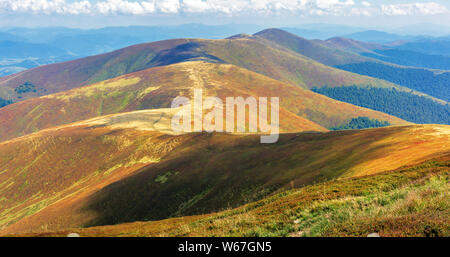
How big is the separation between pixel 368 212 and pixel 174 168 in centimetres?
4346

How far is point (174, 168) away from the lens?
51969 mm

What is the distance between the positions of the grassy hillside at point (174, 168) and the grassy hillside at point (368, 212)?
6679 mm

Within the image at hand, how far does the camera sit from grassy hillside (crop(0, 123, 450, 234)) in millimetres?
29766

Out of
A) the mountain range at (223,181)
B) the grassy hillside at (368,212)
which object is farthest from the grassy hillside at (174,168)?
the grassy hillside at (368,212)

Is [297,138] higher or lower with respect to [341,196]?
lower

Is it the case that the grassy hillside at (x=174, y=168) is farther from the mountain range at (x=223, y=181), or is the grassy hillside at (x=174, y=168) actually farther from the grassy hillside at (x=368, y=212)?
the grassy hillside at (x=368, y=212)

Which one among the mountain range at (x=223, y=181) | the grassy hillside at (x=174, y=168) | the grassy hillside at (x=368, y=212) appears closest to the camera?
the grassy hillside at (x=368, y=212)

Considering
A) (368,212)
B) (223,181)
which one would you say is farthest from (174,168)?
(368,212)

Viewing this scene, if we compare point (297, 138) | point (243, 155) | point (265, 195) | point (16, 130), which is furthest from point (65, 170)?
point (16, 130)

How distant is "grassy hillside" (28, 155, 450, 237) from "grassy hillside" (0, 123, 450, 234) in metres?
6.68

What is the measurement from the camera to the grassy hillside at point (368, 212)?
29.7ft

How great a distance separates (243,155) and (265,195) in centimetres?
1984
